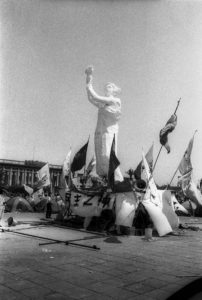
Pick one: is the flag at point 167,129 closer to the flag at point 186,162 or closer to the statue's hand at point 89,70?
the flag at point 186,162

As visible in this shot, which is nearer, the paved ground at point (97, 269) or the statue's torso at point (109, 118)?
the paved ground at point (97, 269)

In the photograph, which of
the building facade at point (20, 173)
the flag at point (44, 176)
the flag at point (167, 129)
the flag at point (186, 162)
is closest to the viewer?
the flag at point (167, 129)

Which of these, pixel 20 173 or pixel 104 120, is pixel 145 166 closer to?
pixel 104 120

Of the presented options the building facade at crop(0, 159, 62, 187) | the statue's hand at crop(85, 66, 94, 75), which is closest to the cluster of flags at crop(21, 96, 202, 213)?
the statue's hand at crop(85, 66, 94, 75)

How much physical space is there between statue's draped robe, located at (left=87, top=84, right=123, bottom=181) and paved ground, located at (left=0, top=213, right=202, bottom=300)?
223 inches

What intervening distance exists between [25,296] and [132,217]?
7.66m

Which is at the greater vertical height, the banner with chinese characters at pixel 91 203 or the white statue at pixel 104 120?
the white statue at pixel 104 120

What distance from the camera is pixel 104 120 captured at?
55.5 ft

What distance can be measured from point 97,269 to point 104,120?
10.7 meters

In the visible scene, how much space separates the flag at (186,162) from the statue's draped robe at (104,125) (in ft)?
10.5

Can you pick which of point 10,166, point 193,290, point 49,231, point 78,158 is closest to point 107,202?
point 49,231

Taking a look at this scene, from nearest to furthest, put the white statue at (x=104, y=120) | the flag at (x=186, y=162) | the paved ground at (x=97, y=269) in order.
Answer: the paved ground at (x=97, y=269)
the white statue at (x=104, y=120)
the flag at (x=186, y=162)

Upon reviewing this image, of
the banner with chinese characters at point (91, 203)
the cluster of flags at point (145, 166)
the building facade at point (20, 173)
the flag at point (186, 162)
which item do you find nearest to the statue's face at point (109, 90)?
the cluster of flags at point (145, 166)

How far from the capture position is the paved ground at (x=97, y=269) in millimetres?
5462
